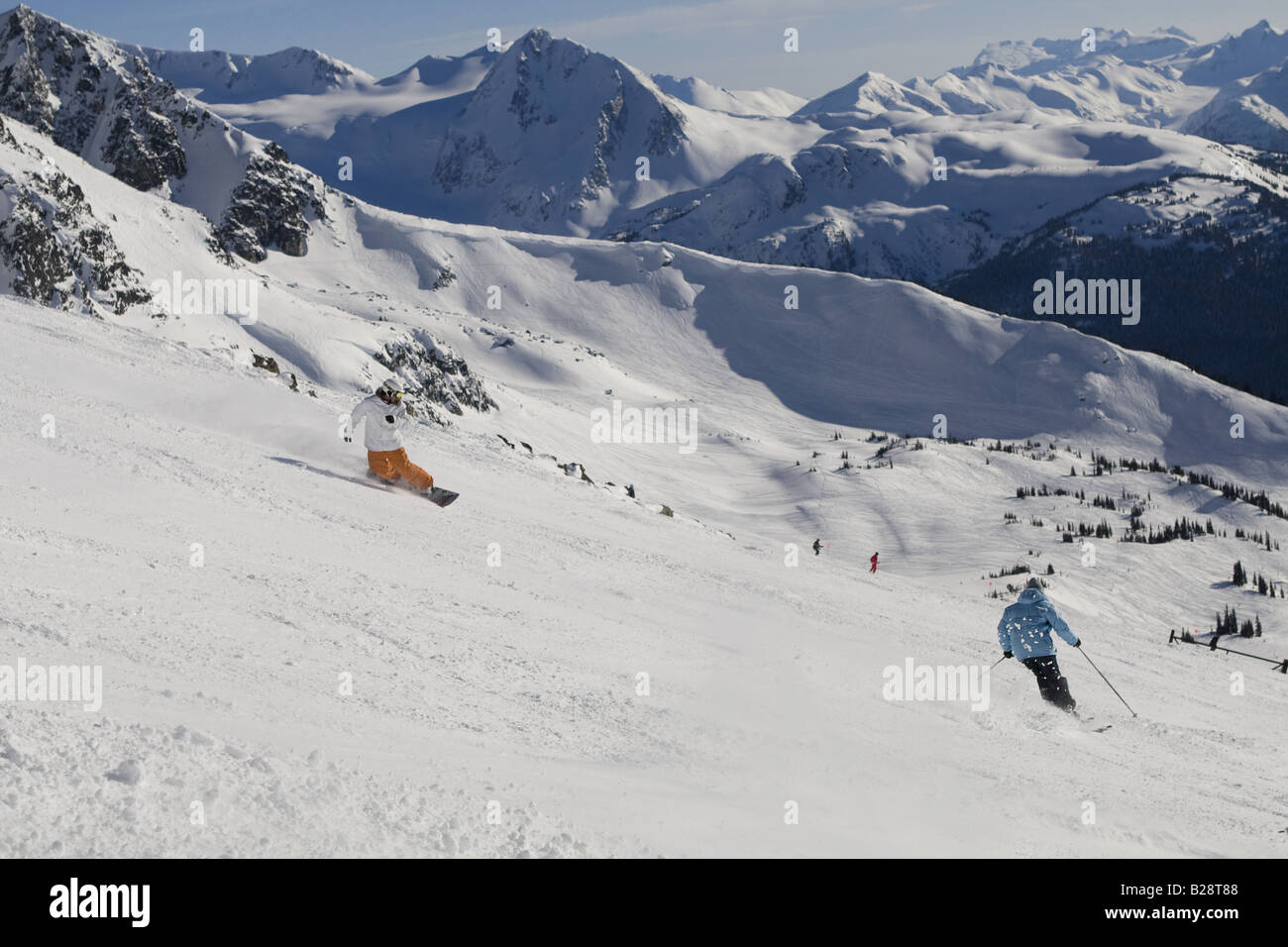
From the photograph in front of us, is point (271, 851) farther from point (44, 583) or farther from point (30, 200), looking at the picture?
point (30, 200)

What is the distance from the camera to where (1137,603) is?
1431 inches

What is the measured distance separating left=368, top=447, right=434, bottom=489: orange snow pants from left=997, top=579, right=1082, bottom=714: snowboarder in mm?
9267

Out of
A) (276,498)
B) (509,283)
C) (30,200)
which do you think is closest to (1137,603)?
(276,498)

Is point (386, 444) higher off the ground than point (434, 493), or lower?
higher

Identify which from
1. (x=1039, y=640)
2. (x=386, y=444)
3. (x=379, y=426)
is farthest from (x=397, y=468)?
(x=1039, y=640)

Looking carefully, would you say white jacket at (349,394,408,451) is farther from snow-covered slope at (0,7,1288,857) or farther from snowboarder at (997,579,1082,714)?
snowboarder at (997,579,1082,714)

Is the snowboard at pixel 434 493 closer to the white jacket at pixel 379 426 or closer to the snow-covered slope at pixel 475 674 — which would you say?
the snow-covered slope at pixel 475 674

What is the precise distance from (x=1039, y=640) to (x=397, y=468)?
1023 cm

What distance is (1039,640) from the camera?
11.8m

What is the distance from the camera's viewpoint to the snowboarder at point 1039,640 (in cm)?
1167

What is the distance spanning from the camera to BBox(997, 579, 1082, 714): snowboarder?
38.3 feet

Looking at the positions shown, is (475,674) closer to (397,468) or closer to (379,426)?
→ (397,468)

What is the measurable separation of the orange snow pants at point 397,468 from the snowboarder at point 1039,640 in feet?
30.4

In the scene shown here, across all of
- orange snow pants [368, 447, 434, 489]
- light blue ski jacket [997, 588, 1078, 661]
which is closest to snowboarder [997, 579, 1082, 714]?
light blue ski jacket [997, 588, 1078, 661]
